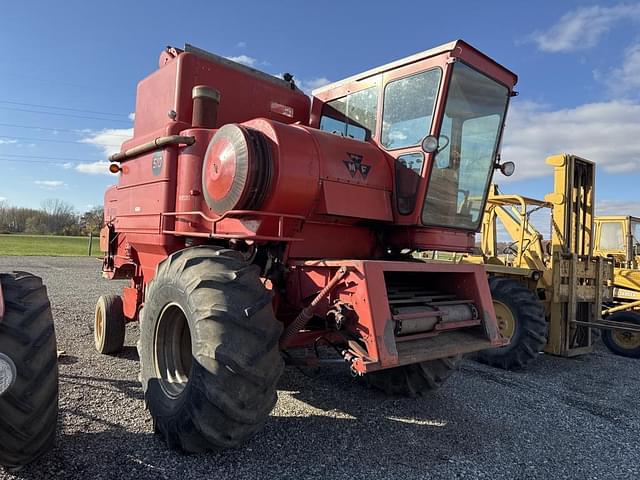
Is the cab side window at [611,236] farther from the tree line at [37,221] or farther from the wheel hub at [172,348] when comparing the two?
the tree line at [37,221]

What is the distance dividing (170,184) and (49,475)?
276 centimetres

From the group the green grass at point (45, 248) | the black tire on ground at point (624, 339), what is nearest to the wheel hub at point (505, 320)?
the black tire on ground at point (624, 339)

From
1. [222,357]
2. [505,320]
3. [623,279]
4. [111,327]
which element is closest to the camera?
[222,357]

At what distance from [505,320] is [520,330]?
1.34 ft

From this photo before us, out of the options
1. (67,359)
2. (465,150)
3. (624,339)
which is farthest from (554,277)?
(67,359)

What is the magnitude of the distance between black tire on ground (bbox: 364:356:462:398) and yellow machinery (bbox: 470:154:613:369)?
2.86 metres

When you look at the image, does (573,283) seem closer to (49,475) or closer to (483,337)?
(483,337)

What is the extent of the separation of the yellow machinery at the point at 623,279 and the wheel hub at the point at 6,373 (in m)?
7.97

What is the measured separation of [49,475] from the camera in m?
2.98

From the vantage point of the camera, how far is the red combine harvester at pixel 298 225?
3289 mm

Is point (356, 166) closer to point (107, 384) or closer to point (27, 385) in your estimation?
Answer: point (27, 385)

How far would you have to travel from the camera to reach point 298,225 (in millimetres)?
4332

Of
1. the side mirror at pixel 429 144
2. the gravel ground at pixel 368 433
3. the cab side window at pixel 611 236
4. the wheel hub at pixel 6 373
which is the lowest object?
the gravel ground at pixel 368 433

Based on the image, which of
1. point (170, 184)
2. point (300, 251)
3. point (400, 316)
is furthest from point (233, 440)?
point (170, 184)
